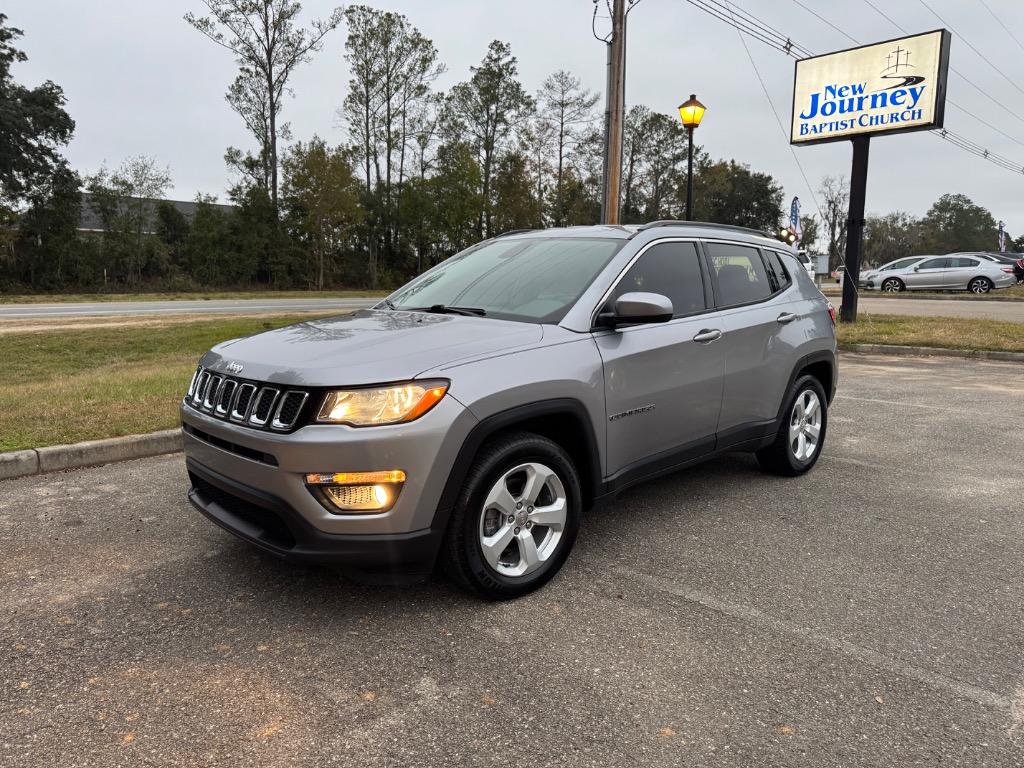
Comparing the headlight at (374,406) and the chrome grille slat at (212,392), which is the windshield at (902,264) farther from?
the chrome grille slat at (212,392)

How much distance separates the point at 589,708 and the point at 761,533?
6.66ft

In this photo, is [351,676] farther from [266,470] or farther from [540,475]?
[540,475]

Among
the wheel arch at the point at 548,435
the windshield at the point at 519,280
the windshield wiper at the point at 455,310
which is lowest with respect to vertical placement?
the wheel arch at the point at 548,435

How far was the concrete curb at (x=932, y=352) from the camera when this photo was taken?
12.0 metres

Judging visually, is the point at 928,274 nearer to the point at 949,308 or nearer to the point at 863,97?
the point at 949,308

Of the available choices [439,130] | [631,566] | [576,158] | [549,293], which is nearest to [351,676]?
[631,566]

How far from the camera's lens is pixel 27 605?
3254 millimetres

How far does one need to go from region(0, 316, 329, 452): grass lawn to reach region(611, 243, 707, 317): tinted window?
4.13 m

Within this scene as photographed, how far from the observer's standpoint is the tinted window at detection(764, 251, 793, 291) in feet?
16.9

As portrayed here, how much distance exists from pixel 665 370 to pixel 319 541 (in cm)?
205

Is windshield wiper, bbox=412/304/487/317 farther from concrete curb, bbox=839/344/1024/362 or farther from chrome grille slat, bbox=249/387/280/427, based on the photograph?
concrete curb, bbox=839/344/1024/362

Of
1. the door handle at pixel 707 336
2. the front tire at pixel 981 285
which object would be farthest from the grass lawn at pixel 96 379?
the front tire at pixel 981 285

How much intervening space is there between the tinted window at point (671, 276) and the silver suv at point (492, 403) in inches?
0.5

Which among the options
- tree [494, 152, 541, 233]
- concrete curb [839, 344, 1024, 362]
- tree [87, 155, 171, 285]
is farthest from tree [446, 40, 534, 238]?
concrete curb [839, 344, 1024, 362]
